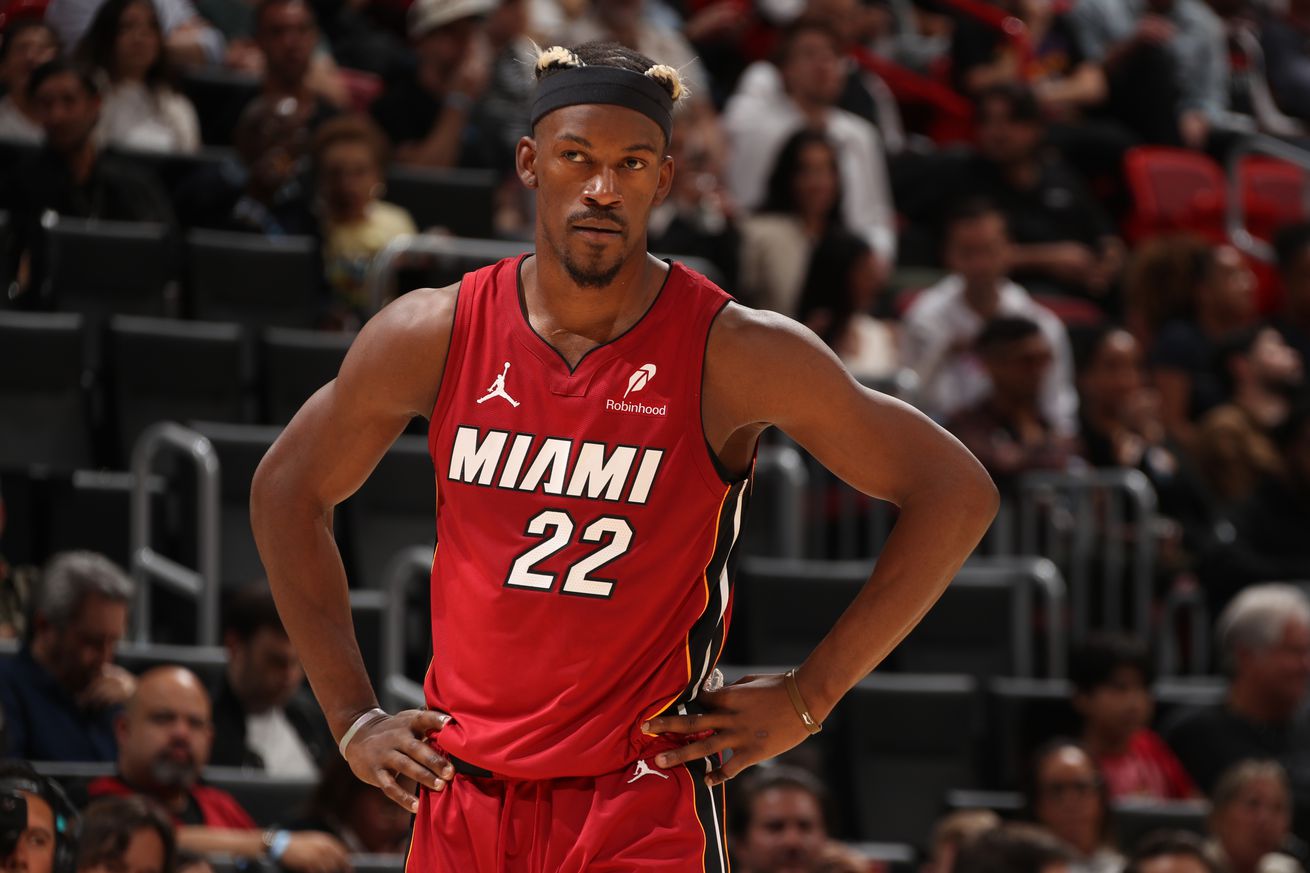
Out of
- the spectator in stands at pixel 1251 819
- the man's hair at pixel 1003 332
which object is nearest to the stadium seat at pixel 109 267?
the man's hair at pixel 1003 332

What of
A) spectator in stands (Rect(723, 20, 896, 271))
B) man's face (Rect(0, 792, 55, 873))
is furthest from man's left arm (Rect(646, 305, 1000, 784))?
spectator in stands (Rect(723, 20, 896, 271))

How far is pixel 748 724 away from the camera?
3777mm

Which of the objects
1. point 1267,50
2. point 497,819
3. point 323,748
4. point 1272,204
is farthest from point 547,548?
point 1267,50

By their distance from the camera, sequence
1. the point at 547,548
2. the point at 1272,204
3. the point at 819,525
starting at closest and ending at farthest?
the point at 547,548 < the point at 819,525 < the point at 1272,204

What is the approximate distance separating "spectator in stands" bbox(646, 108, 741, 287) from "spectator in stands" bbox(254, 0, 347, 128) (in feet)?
A: 5.22

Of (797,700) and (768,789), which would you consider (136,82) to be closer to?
(768,789)

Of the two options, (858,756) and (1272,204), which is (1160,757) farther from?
(1272,204)

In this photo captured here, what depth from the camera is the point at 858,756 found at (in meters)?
8.16

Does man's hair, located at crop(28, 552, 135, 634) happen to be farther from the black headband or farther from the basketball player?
the black headband

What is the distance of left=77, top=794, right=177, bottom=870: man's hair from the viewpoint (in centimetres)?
521

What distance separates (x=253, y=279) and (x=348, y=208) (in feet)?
1.94

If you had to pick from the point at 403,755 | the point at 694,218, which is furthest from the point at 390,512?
the point at 403,755

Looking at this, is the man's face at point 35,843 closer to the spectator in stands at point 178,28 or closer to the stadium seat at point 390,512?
the stadium seat at point 390,512

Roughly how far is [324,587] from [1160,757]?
17.7 ft
